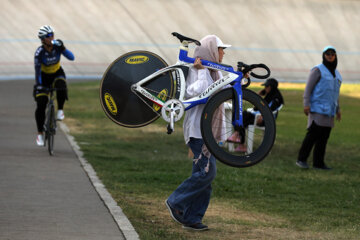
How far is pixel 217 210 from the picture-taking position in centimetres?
1117

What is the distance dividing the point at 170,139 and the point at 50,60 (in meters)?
5.53

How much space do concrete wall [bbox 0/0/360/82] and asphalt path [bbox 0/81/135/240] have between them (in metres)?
18.0

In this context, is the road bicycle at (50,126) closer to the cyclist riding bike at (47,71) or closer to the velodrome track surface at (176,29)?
the cyclist riding bike at (47,71)

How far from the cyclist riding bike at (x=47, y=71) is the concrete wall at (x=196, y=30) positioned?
765 inches

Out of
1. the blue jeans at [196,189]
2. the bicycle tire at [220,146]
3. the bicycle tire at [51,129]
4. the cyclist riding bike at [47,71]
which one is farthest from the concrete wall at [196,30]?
the bicycle tire at [220,146]

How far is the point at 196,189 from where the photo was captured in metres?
9.66

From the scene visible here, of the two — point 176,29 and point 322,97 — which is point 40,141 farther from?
point 176,29

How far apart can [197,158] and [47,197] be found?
2.26 metres

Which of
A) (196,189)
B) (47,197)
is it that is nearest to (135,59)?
(196,189)

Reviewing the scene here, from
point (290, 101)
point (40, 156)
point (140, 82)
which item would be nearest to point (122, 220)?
point (140, 82)

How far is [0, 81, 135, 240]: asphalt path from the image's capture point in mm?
9039

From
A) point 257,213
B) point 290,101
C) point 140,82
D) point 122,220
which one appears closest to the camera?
point 140,82

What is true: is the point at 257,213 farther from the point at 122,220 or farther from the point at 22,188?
Result: the point at 22,188

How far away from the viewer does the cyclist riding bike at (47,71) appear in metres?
14.7
